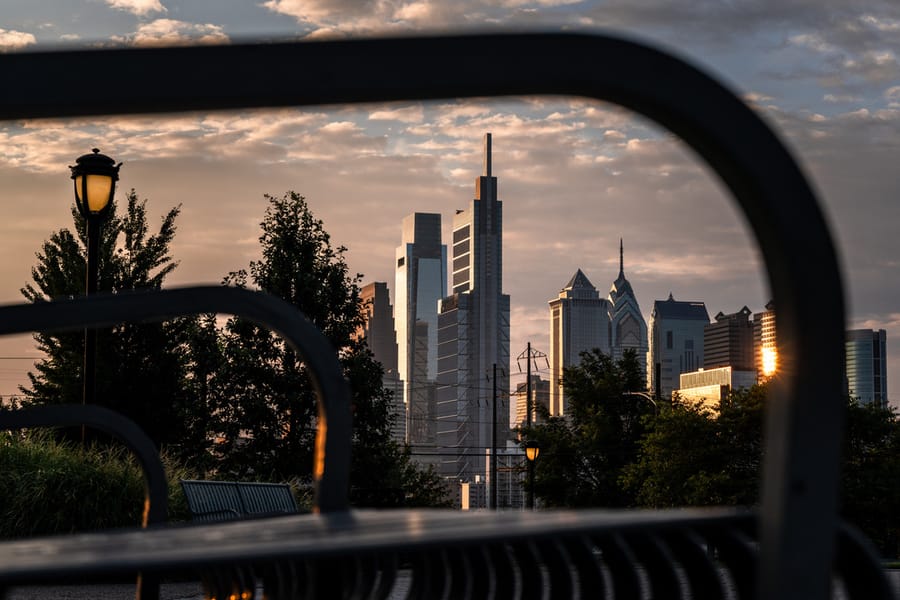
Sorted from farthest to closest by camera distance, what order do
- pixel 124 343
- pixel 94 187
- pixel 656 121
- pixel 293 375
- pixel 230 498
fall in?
1. pixel 293 375
2. pixel 124 343
3. pixel 94 187
4. pixel 230 498
5. pixel 656 121

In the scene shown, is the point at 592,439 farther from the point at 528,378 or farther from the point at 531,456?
the point at 528,378

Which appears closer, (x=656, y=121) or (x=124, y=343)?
(x=656, y=121)

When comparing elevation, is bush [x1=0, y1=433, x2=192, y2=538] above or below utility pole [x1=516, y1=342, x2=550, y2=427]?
below

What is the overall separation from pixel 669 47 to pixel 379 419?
2846 cm

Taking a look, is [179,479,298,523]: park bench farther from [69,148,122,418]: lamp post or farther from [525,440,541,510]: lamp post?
[525,440,541,510]: lamp post

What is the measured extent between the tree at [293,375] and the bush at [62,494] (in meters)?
16.5

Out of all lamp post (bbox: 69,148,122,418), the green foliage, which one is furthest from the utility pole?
lamp post (bbox: 69,148,122,418)

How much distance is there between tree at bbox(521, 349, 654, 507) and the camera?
152 ft

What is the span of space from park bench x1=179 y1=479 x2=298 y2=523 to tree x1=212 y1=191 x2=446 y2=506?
66.0 ft

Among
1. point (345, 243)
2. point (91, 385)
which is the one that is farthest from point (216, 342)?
point (91, 385)

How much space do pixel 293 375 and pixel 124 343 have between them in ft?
23.1

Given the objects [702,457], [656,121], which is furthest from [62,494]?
[702,457]

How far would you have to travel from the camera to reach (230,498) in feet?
26.8

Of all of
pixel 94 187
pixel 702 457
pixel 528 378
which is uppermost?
pixel 94 187
